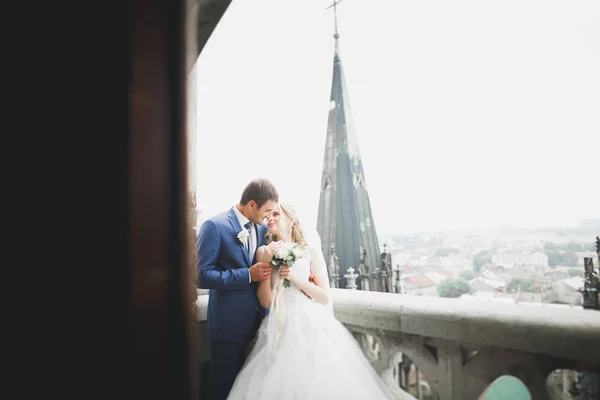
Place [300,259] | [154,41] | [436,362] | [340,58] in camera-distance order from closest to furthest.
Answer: [154,41]
[436,362]
[300,259]
[340,58]

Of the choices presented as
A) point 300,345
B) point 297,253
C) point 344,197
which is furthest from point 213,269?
point 344,197

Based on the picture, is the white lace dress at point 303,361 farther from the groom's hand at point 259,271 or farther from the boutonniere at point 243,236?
the boutonniere at point 243,236

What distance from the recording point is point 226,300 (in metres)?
2.01

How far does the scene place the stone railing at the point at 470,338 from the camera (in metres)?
1.53

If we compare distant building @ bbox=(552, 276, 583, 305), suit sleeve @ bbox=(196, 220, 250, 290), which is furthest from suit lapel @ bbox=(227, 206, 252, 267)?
distant building @ bbox=(552, 276, 583, 305)

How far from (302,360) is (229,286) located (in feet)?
1.99

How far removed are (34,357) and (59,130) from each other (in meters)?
0.34

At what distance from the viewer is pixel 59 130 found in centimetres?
50

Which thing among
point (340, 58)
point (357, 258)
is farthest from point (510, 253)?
point (340, 58)

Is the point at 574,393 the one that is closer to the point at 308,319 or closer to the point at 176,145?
the point at 308,319

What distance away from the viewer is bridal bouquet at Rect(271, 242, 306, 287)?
1.98 meters

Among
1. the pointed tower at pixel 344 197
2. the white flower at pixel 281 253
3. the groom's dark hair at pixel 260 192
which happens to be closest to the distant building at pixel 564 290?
the white flower at pixel 281 253

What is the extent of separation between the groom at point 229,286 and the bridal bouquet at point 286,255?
0.08m

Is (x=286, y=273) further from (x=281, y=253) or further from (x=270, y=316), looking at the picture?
(x=270, y=316)
